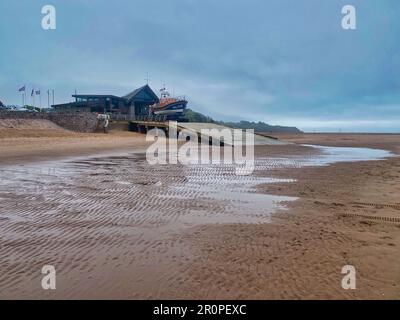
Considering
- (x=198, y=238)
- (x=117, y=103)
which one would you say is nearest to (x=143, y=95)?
(x=117, y=103)

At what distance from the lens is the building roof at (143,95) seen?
212 feet

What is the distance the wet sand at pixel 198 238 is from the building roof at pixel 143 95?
53.6 metres

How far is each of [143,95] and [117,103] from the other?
580 centimetres

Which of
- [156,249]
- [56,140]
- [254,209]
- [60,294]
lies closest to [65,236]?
[156,249]

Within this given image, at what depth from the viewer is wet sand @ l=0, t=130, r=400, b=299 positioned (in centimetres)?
451

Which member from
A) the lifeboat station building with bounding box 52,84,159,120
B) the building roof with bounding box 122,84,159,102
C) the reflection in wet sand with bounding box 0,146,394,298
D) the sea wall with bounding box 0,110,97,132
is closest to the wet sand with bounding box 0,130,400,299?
the reflection in wet sand with bounding box 0,146,394,298

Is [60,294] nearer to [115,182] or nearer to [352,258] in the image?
[352,258]

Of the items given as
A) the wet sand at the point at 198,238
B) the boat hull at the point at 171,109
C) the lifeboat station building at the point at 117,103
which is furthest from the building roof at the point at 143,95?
the wet sand at the point at 198,238

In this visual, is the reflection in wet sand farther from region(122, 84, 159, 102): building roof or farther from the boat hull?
region(122, 84, 159, 102): building roof

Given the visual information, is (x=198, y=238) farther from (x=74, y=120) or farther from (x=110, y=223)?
(x=74, y=120)

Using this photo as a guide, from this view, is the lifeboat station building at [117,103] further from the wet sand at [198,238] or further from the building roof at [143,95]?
the wet sand at [198,238]

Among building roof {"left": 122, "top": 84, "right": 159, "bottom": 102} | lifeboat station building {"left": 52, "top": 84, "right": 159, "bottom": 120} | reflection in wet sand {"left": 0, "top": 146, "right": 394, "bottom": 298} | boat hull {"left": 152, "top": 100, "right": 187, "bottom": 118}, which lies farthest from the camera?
Answer: building roof {"left": 122, "top": 84, "right": 159, "bottom": 102}

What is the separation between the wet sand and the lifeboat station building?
48.8 meters

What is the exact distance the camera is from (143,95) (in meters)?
67.0
